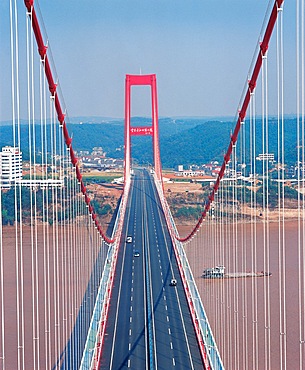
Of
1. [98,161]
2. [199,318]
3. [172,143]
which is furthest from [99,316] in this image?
[172,143]

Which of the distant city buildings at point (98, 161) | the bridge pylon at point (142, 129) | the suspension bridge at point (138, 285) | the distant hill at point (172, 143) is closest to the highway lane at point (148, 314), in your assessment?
the suspension bridge at point (138, 285)

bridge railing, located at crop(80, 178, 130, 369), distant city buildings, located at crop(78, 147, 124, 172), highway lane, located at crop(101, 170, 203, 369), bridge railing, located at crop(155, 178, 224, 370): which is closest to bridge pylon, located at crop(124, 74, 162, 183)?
highway lane, located at crop(101, 170, 203, 369)

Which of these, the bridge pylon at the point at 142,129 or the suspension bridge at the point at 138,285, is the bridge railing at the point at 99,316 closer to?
the suspension bridge at the point at 138,285


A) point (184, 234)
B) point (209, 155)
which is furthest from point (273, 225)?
point (209, 155)

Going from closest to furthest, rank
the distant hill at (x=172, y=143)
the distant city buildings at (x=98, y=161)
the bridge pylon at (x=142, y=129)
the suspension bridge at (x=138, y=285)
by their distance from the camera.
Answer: the suspension bridge at (x=138, y=285), the bridge pylon at (x=142, y=129), the distant city buildings at (x=98, y=161), the distant hill at (x=172, y=143)

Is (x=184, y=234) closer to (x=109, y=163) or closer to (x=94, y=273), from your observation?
(x=94, y=273)

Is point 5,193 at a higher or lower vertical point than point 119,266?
higher

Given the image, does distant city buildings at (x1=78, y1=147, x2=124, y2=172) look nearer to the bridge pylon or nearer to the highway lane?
the bridge pylon

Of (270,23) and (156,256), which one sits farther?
(156,256)
